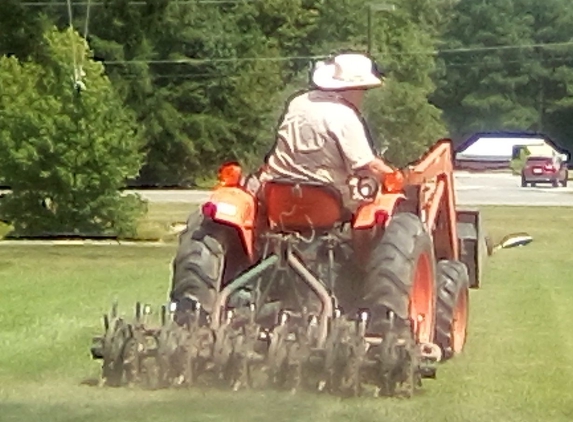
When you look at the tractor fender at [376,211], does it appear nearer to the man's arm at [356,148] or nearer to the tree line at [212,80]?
the man's arm at [356,148]

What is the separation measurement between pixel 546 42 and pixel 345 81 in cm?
7768

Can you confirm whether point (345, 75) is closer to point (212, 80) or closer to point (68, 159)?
point (68, 159)

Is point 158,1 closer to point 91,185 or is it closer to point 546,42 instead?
point 91,185

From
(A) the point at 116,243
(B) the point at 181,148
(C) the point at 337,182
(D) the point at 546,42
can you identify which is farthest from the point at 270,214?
(D) the point at 546,42

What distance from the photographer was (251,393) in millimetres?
8836

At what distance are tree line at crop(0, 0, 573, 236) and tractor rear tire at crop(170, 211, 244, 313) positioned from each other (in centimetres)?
1516

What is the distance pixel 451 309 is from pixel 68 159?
613 inches

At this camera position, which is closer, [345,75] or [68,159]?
[345,75]

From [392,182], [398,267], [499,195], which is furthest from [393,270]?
[499,195]

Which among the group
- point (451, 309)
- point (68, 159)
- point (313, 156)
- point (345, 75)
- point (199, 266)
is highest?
point (345, 75)

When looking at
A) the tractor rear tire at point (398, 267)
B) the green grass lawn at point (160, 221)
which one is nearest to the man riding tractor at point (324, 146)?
the tractor rear tire at point (398, 267)

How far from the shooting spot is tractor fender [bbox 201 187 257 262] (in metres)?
9.61

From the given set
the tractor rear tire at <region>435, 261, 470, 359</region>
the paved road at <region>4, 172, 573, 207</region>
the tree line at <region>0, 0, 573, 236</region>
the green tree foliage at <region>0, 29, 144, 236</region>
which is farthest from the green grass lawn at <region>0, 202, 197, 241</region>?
the tractor rear tire at <region>435, 261, 470, 359</region>

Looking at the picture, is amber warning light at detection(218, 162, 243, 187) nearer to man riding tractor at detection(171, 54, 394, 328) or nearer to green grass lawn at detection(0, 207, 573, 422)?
Answer: man riding tractor at detection(171, 54, 394, 328)
